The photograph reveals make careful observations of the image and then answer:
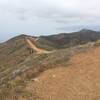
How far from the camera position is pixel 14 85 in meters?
24.6

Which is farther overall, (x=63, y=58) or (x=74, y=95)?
(x=63, y=58)

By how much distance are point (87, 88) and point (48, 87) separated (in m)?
2.90

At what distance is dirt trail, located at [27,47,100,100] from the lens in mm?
21859

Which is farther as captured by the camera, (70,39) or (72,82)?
(70,39)

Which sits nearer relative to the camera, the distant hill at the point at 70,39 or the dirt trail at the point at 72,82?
the dirt trail at the point at 72,82

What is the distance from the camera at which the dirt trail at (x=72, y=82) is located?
21.9 m

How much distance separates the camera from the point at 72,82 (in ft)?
79.3

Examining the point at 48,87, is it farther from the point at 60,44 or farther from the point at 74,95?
the point at 60,44

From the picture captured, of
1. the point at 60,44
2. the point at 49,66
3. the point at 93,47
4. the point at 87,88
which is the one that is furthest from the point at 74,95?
the point at 60,44

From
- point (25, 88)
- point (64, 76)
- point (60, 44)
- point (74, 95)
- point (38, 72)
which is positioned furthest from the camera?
point (60, 44)

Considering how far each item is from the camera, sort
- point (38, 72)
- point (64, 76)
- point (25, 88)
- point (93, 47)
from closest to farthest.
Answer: point (25, 88), point (64, 76), point (38, 72), point (93, 47)

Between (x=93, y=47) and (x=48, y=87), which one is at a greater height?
(x=93, y=47)

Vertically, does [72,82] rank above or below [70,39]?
above

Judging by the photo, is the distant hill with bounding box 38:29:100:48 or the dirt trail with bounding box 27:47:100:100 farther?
the distant hill with bounding box 38:29:100:48
